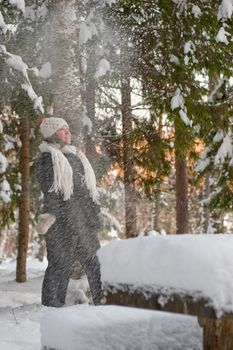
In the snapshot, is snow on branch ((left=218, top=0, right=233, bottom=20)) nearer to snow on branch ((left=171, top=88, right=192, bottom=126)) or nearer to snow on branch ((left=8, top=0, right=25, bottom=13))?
snow on branch ((left=171, top=88, right=192, bottom=126))

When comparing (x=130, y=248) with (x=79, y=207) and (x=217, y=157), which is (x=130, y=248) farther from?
(x=217, y=157)

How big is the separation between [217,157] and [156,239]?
355 inches

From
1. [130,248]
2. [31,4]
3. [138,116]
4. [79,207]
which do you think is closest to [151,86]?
[138,116]

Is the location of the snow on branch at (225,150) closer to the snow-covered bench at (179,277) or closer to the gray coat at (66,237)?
the gray coat at (66,237)

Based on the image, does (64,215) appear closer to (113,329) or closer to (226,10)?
(113,329)

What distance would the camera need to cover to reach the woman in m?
5.90

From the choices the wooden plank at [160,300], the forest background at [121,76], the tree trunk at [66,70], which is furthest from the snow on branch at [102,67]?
the wooden plank at [160,300]

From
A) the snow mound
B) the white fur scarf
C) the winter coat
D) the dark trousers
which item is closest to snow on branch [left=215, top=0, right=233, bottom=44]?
→ the winter coat

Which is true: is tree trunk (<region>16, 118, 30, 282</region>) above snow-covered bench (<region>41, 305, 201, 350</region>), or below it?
above

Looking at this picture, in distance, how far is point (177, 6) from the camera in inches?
345

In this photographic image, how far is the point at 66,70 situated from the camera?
7.88 metres

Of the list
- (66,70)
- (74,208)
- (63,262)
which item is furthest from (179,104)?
(63,262)

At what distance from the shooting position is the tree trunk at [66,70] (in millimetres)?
7750

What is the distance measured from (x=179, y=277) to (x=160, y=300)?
0.74 feet
